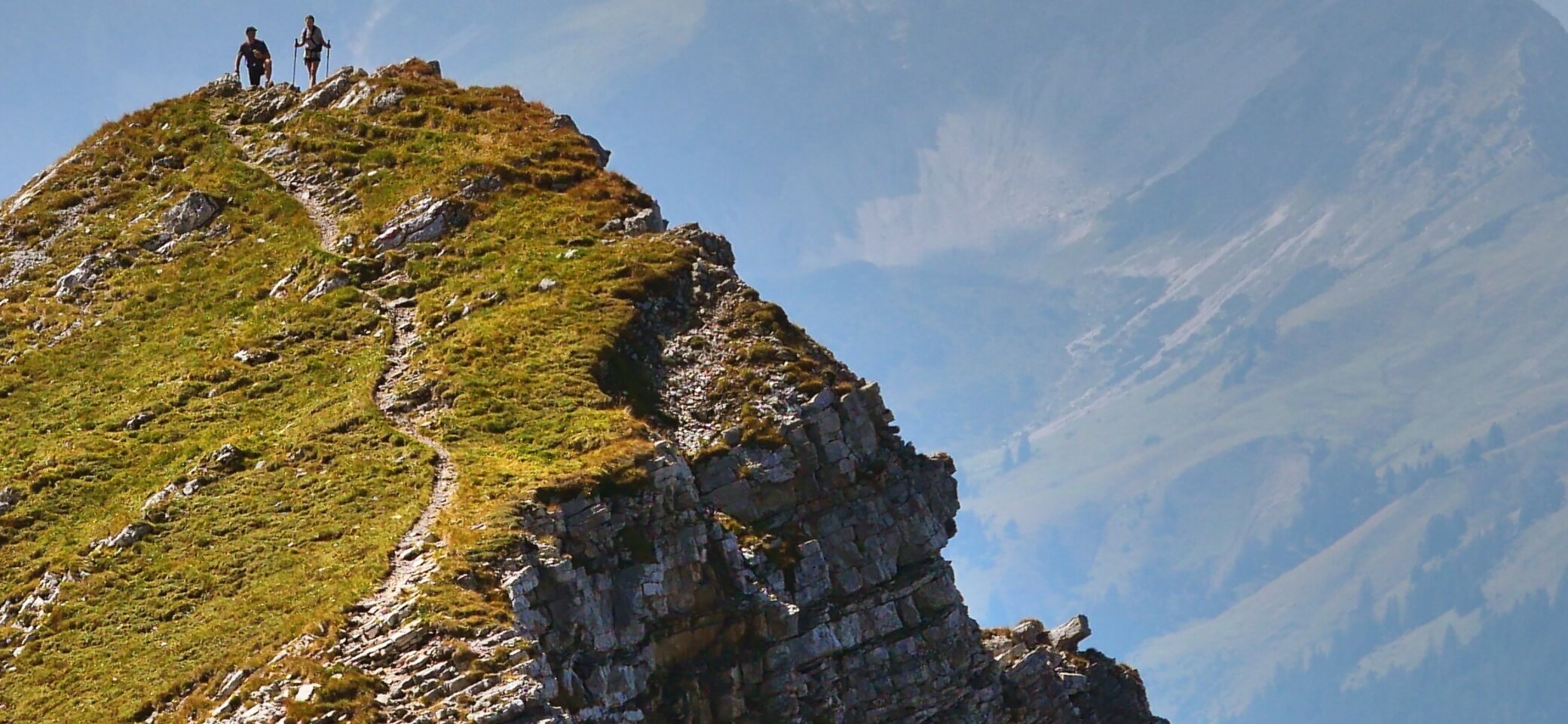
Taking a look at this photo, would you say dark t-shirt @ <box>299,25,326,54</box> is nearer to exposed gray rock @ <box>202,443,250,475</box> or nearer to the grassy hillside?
the grassy hillside

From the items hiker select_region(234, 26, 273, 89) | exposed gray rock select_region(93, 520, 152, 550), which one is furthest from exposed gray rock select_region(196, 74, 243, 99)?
exposed gray rock select_region(93, 520, 152, 550)

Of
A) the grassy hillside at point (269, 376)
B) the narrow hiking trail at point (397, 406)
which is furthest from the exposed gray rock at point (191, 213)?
the narrow hiking trail at point (397, 406)

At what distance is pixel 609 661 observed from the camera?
45.7 meters

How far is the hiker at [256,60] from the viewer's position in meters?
93.4

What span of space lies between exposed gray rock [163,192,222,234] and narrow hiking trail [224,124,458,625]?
136 inches

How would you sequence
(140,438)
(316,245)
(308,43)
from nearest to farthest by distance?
(140,438) → (316,245) → (308,43)

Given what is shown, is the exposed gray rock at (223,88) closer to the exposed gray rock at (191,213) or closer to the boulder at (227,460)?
the exposed gray rock at (191,213)

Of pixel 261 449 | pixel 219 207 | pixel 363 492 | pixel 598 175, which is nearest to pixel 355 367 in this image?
pixel 261 449

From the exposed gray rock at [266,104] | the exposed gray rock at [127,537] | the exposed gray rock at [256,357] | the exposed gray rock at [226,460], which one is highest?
the exposed gray rock at [266,104]

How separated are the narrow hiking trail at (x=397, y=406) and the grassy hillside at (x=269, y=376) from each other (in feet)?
1.44

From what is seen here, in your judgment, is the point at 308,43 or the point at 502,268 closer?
the point at 502,268

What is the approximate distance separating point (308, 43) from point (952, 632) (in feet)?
171

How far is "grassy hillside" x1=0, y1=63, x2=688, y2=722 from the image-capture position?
152 feet

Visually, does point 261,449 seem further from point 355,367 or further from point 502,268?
point 502,268
